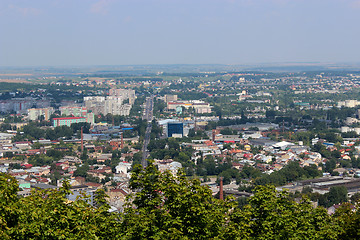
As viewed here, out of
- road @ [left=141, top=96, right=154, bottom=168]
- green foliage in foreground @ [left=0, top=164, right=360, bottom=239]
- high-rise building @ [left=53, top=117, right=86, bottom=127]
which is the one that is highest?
green foliage in foreground @ [left=0, top=164, right=360, bottom=239]

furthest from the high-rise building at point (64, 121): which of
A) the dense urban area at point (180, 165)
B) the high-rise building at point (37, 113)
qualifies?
the high-rise building at point (37, 113)

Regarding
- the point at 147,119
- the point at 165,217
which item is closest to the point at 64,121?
the point at 147,119

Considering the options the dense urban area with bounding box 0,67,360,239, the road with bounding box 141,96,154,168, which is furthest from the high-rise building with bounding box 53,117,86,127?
the road with bounding box 141,96,154,168

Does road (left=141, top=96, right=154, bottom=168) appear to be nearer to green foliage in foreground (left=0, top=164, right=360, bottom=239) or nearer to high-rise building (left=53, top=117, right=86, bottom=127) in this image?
high-rise building (left=53, top=117, right=86, bottom=127)

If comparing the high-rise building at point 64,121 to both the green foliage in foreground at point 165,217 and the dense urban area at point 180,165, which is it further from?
the green foliage in foreground at point 165,217

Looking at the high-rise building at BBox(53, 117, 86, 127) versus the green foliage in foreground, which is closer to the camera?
the green foliage in foreground

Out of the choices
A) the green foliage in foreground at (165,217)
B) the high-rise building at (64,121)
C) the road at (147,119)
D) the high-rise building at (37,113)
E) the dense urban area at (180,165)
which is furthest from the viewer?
the high-rise building at (37,113)

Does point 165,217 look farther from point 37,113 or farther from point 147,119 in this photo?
point 37,113
